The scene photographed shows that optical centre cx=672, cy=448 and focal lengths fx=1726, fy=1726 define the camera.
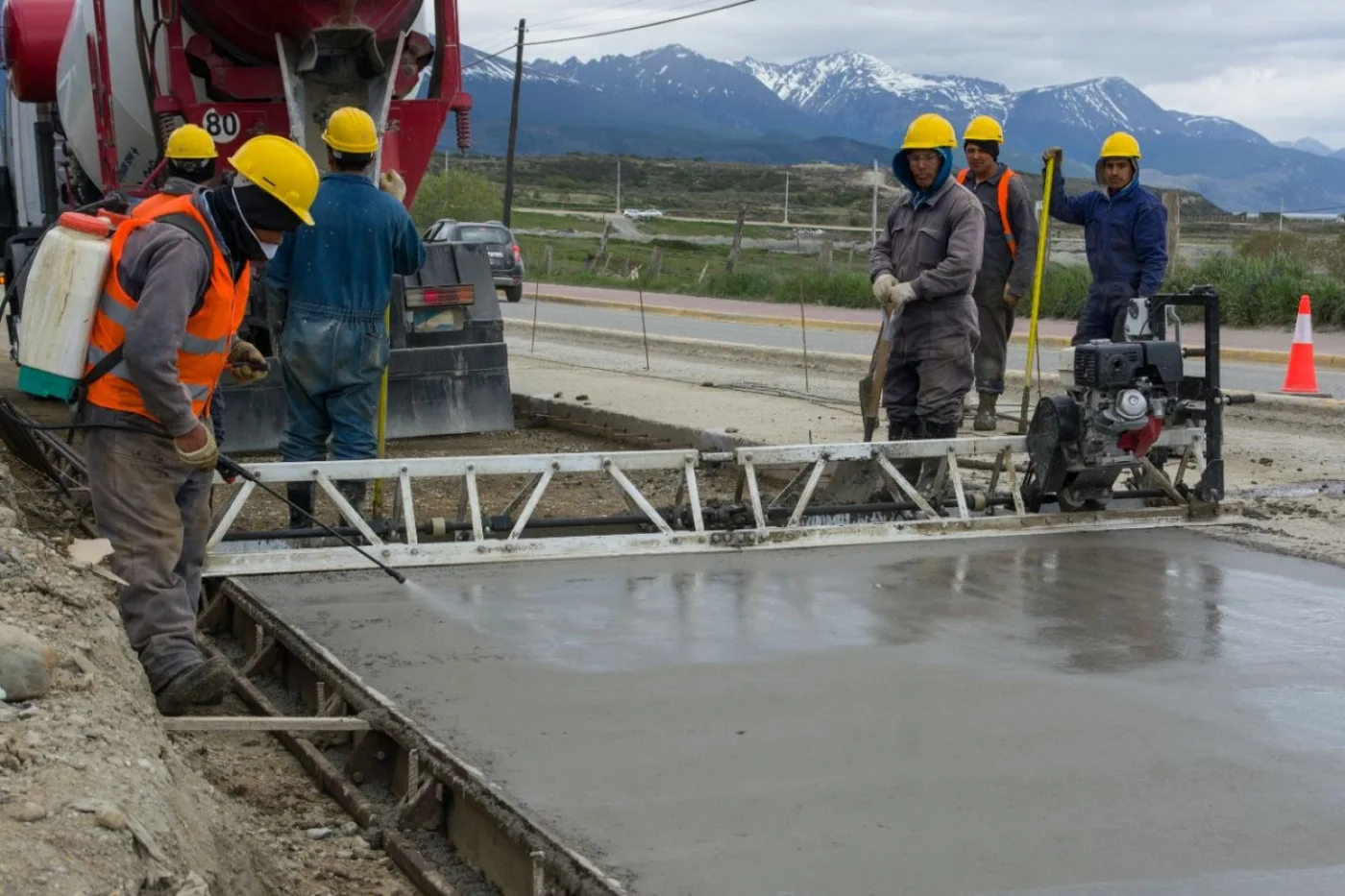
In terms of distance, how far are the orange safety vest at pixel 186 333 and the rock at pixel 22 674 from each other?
1.43m

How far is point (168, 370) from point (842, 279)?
79.9ft

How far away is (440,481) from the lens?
10148 millimetres

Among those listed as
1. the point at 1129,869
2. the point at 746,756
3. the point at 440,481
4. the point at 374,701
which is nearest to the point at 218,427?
the point at 440,481

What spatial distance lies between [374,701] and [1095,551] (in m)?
3.62

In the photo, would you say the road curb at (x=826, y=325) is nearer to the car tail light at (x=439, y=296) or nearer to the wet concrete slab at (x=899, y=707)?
the car tail light at (x=439, y=296)

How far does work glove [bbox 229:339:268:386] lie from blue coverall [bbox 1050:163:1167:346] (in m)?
4.73

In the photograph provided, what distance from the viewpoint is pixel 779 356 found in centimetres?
1897

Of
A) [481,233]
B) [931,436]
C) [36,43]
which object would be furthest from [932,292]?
[481,233]

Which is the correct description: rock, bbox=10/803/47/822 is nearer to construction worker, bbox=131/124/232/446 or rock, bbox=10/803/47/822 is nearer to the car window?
construction worker, bbox=131/124/232/446

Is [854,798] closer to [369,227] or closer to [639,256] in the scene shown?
[369,227]

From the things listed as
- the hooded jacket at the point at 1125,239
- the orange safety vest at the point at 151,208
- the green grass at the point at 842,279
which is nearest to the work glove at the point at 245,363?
the orange safety vest at the point at 151,208

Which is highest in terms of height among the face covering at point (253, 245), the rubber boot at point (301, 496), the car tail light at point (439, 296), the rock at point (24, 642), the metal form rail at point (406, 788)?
the face covering at point (253, 245)

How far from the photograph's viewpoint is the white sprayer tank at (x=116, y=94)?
31.2 ft

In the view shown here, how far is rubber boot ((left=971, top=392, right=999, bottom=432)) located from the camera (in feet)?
38.3
